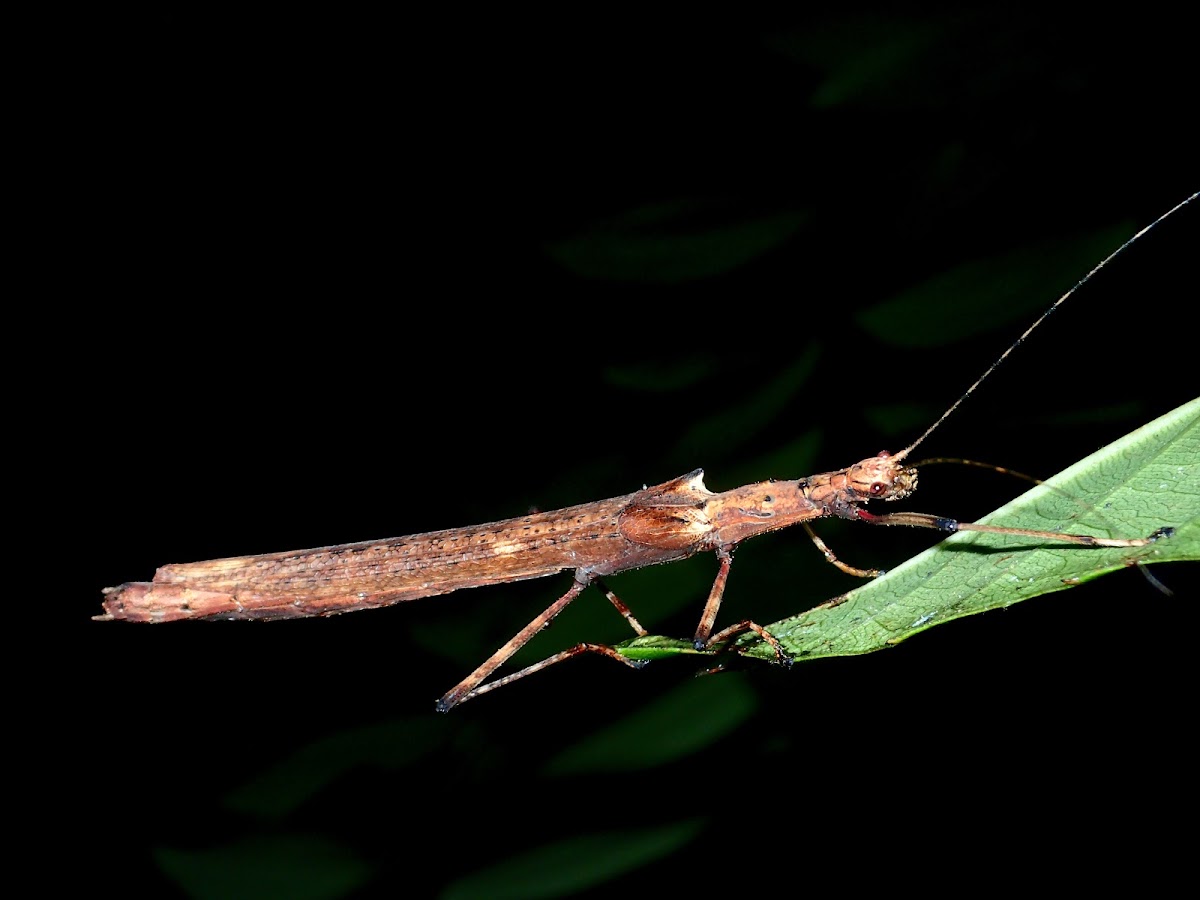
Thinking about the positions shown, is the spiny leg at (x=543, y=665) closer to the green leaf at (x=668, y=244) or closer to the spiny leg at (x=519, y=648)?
the spiny leg at (x=519, y=648)

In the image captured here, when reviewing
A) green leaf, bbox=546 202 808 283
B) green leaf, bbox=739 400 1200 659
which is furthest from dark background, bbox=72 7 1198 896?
green leaf, bbox=739 400 1200 659

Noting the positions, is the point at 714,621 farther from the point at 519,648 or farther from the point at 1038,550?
the point at 1038,550

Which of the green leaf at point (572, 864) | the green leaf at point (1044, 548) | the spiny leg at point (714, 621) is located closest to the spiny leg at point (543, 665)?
the spiny leg at point (714, 621)

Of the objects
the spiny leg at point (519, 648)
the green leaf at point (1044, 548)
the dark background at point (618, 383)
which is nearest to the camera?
the green leaf at point (1044, 548)

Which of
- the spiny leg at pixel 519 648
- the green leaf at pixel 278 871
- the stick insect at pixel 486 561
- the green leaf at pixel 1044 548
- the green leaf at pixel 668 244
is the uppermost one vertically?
the green leaf at pixel 668 244

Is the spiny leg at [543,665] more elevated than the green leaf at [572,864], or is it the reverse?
the spiny leg at [543,665]
